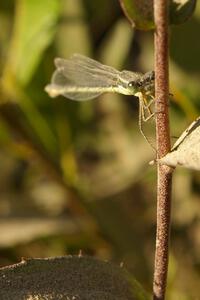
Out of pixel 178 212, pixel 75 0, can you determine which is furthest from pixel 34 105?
pixel 178 212

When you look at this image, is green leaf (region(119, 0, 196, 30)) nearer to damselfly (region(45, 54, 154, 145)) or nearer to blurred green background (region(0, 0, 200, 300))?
damselfly (region(45, 54, 154, 145))

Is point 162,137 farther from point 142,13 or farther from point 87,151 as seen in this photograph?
point 87,151

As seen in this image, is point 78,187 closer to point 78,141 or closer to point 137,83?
point 78,141

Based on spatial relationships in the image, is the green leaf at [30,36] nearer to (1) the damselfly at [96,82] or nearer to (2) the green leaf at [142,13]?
(1) the damselfly at [96,82]

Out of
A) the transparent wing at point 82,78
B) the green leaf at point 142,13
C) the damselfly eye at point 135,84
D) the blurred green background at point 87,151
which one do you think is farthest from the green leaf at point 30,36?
the green leaf at point 142,13

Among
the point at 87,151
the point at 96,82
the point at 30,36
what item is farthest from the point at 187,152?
the point at 87,151

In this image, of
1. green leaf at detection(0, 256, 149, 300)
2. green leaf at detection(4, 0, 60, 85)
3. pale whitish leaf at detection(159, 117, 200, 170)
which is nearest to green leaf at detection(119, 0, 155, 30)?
pale whitish leaf at detection(159, 117, 200, 170)

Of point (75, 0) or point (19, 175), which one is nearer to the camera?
point (75, 0)
